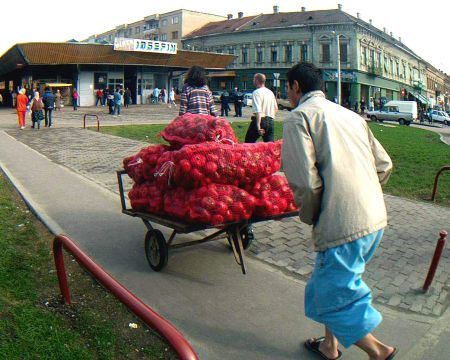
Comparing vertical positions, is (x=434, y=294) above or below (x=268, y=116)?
below

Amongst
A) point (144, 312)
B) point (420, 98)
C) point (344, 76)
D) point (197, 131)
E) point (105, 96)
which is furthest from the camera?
point (420, 98)

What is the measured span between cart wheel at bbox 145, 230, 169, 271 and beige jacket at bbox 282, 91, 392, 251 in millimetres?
2182

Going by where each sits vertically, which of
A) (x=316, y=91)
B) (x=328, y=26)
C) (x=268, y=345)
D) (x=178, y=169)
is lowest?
(x=268, y=345)

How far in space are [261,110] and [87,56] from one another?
133 feet

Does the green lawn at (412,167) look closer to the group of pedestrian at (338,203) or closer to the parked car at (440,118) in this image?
the group of pedestrian at (338,203)

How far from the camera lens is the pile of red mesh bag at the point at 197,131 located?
4719 millimetres

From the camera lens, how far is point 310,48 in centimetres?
6456

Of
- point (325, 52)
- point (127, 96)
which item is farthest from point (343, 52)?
point (127, 96)

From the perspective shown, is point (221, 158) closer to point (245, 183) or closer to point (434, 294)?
point (245, 183)

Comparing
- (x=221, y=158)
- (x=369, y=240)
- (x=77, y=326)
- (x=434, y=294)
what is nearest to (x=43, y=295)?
(x=77, y=326)

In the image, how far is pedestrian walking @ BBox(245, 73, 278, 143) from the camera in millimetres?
7727

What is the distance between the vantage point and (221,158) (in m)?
4.41

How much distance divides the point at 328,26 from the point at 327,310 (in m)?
64.9

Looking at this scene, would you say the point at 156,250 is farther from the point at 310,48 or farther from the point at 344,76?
the point at 310,48
